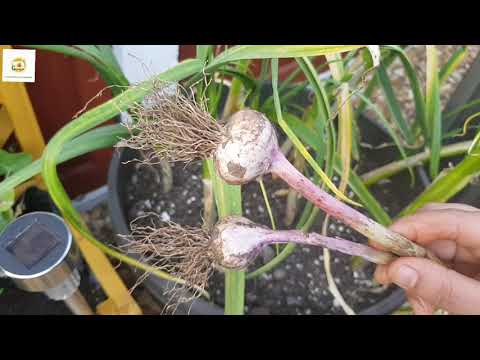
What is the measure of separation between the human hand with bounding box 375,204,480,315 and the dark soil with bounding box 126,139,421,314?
0.57 feet

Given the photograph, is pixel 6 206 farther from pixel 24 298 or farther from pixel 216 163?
pixel 216 163

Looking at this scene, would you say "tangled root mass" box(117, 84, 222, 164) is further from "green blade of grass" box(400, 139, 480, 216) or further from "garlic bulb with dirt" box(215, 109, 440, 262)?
"green blade of grass" box(400, 139, 480, 216)

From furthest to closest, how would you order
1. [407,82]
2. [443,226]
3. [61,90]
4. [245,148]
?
[407,82], [61,90], [443,226], [245,148]

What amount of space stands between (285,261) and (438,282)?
378 millimetres

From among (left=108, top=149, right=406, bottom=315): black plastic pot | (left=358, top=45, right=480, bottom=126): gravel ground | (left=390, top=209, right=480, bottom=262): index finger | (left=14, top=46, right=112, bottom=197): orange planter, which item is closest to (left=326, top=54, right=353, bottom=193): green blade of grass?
(left=390, top=209, right=480, bottom=262): index finger

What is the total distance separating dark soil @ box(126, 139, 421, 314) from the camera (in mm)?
893

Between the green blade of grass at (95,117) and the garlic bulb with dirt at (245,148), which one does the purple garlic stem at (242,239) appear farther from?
the green blade of grass at (95,117)

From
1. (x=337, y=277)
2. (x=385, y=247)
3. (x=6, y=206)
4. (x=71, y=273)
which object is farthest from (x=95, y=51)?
(x=337, y=277)

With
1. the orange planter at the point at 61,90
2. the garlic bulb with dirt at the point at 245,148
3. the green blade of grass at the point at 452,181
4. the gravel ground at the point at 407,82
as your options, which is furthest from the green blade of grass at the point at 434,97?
the gravel ground at the point at 407,82

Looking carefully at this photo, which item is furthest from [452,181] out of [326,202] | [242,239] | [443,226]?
[242,239]

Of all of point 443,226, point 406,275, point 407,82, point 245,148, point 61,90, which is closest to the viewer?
point 245,148

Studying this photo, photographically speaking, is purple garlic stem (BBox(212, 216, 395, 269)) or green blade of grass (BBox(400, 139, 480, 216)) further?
green blade of grass (BBox(400, 139, 480, 216))

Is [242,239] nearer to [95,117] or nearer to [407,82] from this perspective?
[95,117]

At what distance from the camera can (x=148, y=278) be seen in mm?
800
